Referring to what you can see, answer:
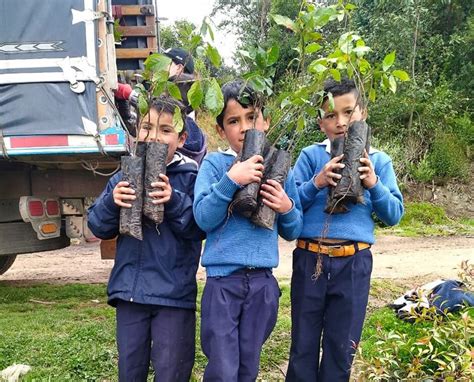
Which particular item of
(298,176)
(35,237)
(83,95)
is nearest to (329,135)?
(298,176)

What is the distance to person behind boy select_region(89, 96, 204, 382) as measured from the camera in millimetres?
2295

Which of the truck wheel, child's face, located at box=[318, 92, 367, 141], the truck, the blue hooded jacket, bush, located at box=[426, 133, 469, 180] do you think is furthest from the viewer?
bush, located at box=[426, 133, 469, 180]

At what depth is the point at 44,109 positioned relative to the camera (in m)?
3.38

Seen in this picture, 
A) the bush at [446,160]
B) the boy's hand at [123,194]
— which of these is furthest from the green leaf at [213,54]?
the bush at [446,160]

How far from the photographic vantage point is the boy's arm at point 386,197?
2338 millimetres

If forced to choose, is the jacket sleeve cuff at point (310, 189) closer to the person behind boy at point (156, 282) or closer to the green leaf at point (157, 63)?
the person behind boy at point (156, 282)

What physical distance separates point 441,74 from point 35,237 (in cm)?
1034

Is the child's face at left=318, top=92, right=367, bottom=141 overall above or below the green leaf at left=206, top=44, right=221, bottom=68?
below

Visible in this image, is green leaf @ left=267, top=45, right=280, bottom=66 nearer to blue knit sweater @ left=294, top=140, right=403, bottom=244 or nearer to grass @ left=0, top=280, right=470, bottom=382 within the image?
blue knit sweater @ left=294, top=140, right=403, bottom=244

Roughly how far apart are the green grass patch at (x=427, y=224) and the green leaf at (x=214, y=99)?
7.30 m

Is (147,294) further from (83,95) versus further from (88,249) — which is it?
(88,249)

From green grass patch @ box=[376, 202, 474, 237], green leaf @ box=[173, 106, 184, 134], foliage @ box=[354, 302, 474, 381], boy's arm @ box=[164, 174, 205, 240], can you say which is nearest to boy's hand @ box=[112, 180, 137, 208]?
boy's arm @ box=[164, 174, 205, 240]

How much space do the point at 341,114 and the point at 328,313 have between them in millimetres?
919

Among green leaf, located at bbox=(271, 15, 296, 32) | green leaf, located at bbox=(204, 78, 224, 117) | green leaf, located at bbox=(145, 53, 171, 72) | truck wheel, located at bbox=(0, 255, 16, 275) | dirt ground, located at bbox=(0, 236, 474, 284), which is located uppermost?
green leaf, located at bbox=(271, 15, 296, 32)
